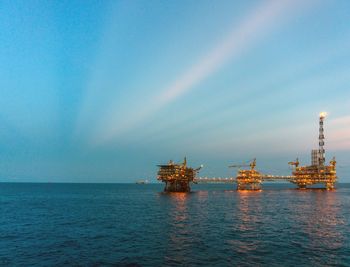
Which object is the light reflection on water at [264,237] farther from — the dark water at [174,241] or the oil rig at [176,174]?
the oil rig at [176,174]

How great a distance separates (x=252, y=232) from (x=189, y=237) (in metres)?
11.3

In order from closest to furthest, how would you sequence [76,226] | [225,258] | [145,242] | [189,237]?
[225,258]
[145,242]
[189,237]
[76,226]

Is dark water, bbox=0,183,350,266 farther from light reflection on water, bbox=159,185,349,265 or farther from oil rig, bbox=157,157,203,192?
oil rig, bbox=157,157,203,192

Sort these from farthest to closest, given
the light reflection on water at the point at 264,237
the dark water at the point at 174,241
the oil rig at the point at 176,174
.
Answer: the oil rig at the point at 176,174
the light reflection on water at the point at 264,237
the dark water at the point at 174,241

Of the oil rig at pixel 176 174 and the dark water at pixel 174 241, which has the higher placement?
the oil rig at pixel 176 174

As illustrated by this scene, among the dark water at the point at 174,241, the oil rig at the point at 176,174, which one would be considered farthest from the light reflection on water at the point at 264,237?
the oil rig at the point at 176,174

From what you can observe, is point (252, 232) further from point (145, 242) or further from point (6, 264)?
point (6, 264)

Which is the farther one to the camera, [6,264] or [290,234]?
[290,234]

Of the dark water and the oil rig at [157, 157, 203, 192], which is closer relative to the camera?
the dark water

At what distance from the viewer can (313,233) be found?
158 feet

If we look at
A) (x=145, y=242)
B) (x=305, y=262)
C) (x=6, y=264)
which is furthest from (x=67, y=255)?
(x=305, y=262)

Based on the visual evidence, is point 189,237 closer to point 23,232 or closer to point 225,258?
point 225,258

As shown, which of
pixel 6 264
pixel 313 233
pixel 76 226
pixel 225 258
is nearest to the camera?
pixel 6 264

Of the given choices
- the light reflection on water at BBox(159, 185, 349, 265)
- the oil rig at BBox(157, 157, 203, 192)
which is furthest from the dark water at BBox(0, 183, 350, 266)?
the oil rig at BBox(157, 157, 203, 192)
